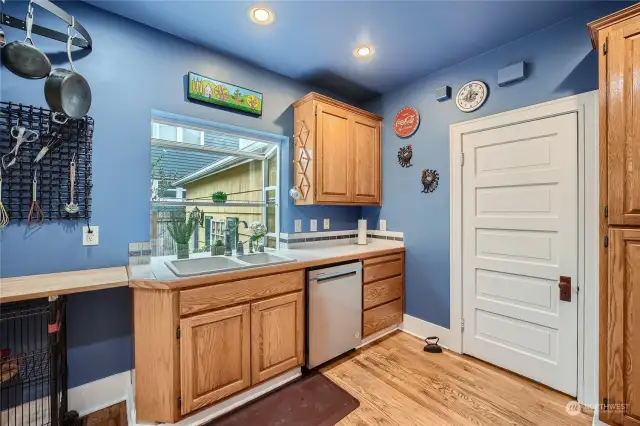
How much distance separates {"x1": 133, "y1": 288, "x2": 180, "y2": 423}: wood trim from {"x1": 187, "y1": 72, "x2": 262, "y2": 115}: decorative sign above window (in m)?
1.49

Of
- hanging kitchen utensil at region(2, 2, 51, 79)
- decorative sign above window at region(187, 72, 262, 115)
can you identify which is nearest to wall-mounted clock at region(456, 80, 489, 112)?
decorative sign above window at region(187, 72, 262, 115)

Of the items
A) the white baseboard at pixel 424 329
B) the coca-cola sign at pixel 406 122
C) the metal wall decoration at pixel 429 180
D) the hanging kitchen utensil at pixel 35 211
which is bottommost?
the white baseboard at pixel 424 329

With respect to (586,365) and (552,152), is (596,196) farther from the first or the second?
(586,365)

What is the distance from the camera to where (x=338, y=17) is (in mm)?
1866

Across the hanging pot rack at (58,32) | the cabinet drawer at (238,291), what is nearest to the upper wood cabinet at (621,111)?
the cabinet drawer at (238,291)

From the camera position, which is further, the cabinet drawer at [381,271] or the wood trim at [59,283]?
the cabinet drawer at [381,271]

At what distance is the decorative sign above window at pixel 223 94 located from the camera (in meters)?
2.11

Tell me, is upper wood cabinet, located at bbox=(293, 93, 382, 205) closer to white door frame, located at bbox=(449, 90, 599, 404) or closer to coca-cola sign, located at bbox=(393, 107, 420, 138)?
coca-cola sign, located at bbox=(393, 107, 420, 138)

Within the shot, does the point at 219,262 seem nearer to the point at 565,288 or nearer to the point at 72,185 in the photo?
the point at 72,185

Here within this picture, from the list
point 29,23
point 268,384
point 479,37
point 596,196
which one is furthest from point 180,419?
point 479,37

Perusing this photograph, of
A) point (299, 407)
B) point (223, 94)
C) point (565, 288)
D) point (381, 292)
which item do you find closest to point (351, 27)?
point (223, 94)

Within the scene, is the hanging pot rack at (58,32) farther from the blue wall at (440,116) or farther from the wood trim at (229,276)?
the blue wall at (440,116)

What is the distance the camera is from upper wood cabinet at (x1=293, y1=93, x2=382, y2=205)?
250 cm

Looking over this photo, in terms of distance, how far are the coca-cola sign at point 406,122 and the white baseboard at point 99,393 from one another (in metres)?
3.06
